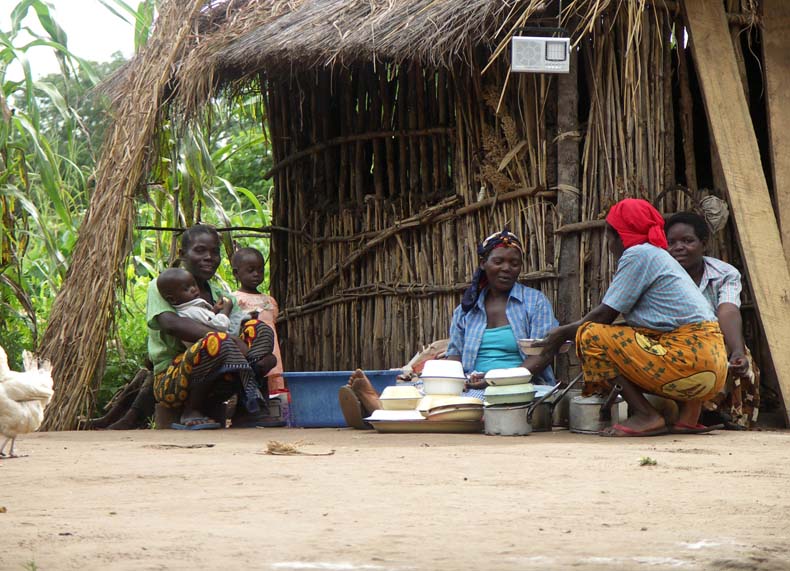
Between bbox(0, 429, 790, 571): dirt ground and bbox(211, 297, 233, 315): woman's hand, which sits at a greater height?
bbox(211, 297, 233, 315): woman's hand

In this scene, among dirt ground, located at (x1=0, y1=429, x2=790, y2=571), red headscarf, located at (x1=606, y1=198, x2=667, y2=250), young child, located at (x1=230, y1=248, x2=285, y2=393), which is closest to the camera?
dirt ground, located at (x1=0, y1=429, x2=790, y2=571)

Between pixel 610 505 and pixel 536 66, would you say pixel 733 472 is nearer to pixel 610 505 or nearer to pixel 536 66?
pixel 610 505

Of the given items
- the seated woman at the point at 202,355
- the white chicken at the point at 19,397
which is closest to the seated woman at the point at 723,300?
the seated woman at the point at 202,355

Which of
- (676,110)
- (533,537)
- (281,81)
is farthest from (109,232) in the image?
(533,537)

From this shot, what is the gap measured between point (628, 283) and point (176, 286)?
2419 mm

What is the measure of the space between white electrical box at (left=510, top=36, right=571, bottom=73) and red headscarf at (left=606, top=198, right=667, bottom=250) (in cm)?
98

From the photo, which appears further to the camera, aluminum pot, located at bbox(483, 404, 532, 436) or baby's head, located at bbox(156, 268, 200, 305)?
baby's head, located at bbox(156, 268, 200, 305)

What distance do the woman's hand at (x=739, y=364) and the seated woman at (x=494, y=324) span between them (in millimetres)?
953

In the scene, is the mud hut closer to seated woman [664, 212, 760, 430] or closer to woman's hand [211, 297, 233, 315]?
seated woman [664, 212, 760, 430]

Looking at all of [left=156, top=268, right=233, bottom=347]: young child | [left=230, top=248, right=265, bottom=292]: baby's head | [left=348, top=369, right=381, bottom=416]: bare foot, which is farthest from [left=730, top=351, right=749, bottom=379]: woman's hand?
[left=230, top=248, right=265, bottom=292]: baby's head

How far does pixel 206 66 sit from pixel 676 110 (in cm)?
283

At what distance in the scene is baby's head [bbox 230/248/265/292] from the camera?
7.07m

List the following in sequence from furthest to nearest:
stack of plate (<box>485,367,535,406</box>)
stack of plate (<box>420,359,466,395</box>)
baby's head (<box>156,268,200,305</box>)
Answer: baby's head (<box>156,268,200,305</box>) → stack of plate (<box>420,359,466,395</box>) → stack of plate (<box>485,367,535,406</box>)

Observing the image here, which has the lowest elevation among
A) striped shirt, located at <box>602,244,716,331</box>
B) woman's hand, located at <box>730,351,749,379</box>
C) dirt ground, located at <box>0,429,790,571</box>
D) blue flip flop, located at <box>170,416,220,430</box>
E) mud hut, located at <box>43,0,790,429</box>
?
dirt ground, located at <box>0,429,790,571</box>
